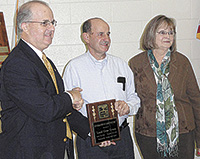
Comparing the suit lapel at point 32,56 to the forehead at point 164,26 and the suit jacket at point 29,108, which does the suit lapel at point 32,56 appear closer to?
the suit jacket at point 29,108

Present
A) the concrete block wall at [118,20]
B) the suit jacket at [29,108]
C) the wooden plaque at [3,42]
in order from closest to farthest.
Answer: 1. the suit jacket at [29,108]
2. the wooden plaque at [3,42]
3. the concrete block wall at [118,20]

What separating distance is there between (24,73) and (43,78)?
134 mm

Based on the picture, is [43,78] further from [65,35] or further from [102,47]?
[65,35]

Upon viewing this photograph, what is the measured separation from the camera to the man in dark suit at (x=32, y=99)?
5.38 feet

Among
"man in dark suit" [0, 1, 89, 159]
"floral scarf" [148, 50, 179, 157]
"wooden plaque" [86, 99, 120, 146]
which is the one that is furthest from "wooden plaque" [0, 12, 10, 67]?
"floral scarf" [148, 50, 179, 157]

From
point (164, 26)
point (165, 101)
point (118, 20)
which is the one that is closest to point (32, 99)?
point (165, 101)

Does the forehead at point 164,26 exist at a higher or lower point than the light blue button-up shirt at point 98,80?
higher

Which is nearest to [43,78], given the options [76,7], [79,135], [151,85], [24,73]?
[24,73]

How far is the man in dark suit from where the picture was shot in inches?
64.6

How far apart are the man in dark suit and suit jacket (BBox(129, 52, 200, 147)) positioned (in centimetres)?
78

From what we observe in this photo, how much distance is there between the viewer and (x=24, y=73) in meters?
1.65

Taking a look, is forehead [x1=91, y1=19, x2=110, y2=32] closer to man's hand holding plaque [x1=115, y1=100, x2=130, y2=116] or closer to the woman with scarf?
the woman with scarf

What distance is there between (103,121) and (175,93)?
738 mm

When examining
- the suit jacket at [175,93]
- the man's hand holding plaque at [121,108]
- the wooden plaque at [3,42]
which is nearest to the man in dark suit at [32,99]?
the man's hand holding plaque at [121,108]
